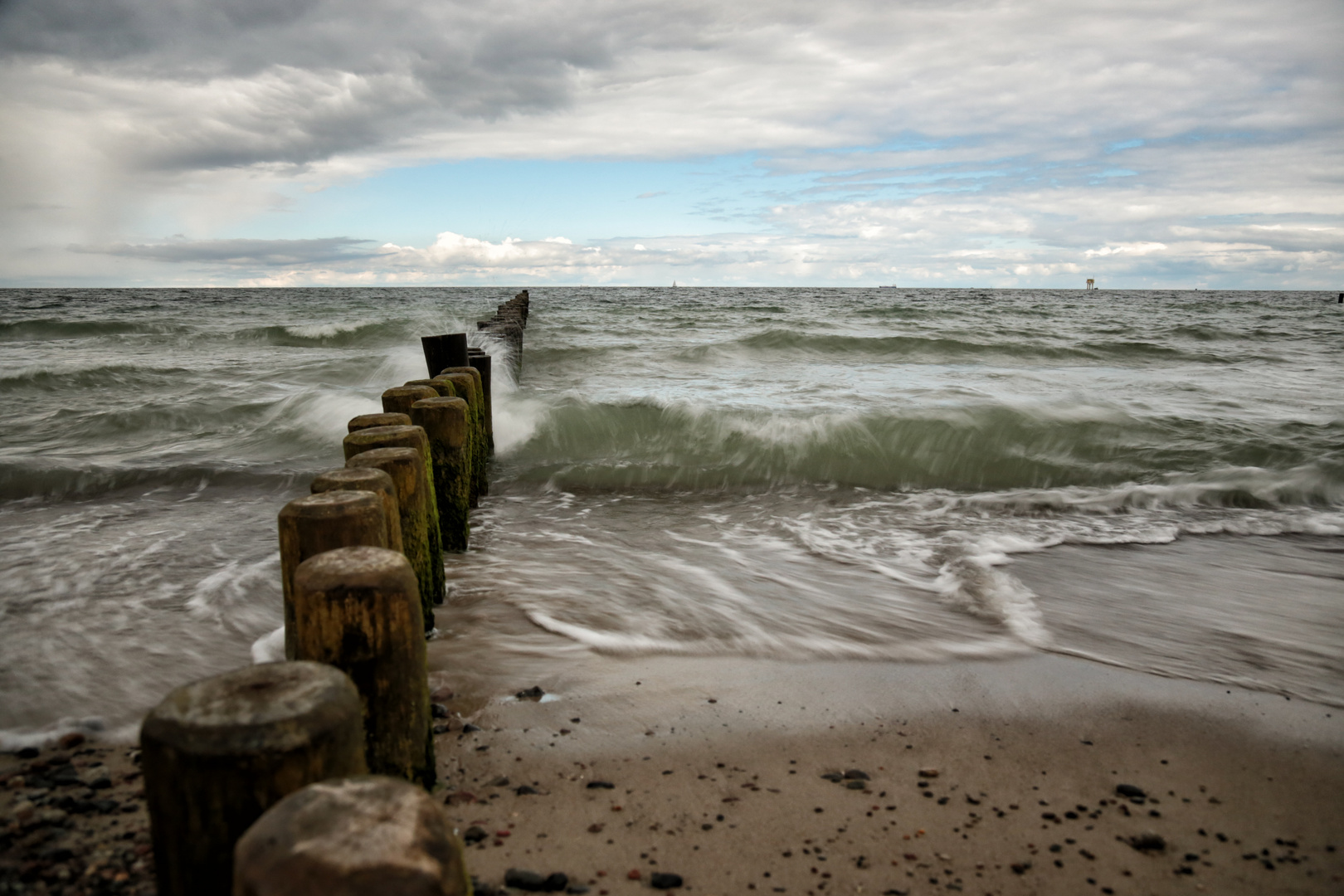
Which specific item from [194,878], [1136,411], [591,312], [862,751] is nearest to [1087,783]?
[862,751]

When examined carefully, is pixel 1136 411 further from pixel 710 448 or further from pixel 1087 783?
pixel 1087 783

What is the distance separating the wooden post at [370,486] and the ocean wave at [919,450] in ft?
12.7

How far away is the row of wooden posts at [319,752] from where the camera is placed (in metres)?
0.99

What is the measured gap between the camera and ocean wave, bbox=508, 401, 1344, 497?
21.9 ft

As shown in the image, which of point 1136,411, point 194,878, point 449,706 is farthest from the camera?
point 1136,411

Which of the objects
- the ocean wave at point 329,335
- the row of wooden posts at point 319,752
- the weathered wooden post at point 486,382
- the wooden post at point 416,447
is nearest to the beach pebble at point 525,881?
the row of wooden posts at point 319,752

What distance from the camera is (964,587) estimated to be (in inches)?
163

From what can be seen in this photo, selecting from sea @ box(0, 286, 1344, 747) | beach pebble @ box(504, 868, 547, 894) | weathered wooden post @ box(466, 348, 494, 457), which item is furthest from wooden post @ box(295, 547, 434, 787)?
weathered wooden post @ box(466, 348, 494, 457)

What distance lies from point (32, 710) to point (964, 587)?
3917mm

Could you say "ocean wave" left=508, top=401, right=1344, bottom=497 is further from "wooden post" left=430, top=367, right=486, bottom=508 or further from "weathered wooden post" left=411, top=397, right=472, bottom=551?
"weathered wooden post" left=411, top=397, right=472, bottom=551

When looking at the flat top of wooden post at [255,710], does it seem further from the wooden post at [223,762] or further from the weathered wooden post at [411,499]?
the weathered wooden post at [411,499]

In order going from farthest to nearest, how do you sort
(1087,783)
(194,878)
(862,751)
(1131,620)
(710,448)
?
(710,448)
(1131,620)
(862,751)
(1087,783)
(194,878)

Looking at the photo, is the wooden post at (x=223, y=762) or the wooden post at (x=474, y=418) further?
the wooden post at (x=474, y=418)

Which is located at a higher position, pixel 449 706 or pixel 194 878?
pixel 194 878
